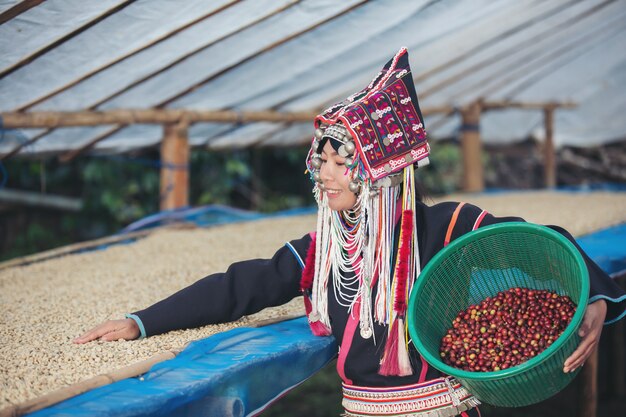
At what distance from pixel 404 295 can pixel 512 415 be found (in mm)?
1902

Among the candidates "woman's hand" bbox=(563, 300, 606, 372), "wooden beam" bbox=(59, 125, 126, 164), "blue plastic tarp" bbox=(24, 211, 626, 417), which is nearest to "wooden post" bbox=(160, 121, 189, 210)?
"wooden beam" bbox=(59, 125, 126, 164)

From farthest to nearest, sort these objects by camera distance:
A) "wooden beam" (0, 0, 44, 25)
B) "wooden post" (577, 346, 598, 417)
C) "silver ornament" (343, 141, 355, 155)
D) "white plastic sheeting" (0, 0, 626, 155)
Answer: "wooden post" (577, 346, 598, 417) → "white plastic sheeting" (0, 0, 626, 155) → "wooden beam" (0, 0, 44, 25) → "silver ornament" (343, 141, 355, 155)

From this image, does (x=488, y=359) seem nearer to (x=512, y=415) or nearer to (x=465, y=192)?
(x=512, y=415)

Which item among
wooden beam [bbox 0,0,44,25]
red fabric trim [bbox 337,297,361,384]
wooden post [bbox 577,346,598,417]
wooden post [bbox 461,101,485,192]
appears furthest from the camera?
wooden post [bbox 461,101,485,192]

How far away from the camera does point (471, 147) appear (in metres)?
5.60

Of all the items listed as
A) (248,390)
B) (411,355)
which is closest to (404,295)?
Answer: (411,355)

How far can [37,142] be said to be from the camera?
352cm

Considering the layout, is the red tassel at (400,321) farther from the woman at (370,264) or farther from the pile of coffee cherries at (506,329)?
the pile of coffee cherries at (506,329)

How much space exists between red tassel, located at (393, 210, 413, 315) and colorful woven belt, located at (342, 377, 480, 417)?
0.19 meters

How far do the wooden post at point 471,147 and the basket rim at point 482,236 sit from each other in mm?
4109

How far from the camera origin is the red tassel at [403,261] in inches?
61.9

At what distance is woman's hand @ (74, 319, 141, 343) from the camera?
1625mm

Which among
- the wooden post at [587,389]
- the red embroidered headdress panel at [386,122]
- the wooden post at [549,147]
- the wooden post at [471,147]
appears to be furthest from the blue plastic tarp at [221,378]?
the wooden post at [549,147]

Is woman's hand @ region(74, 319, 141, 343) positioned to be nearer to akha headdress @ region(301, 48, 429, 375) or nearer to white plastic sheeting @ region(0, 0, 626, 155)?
akha headdress @ region(301, 48, 429, 375)
